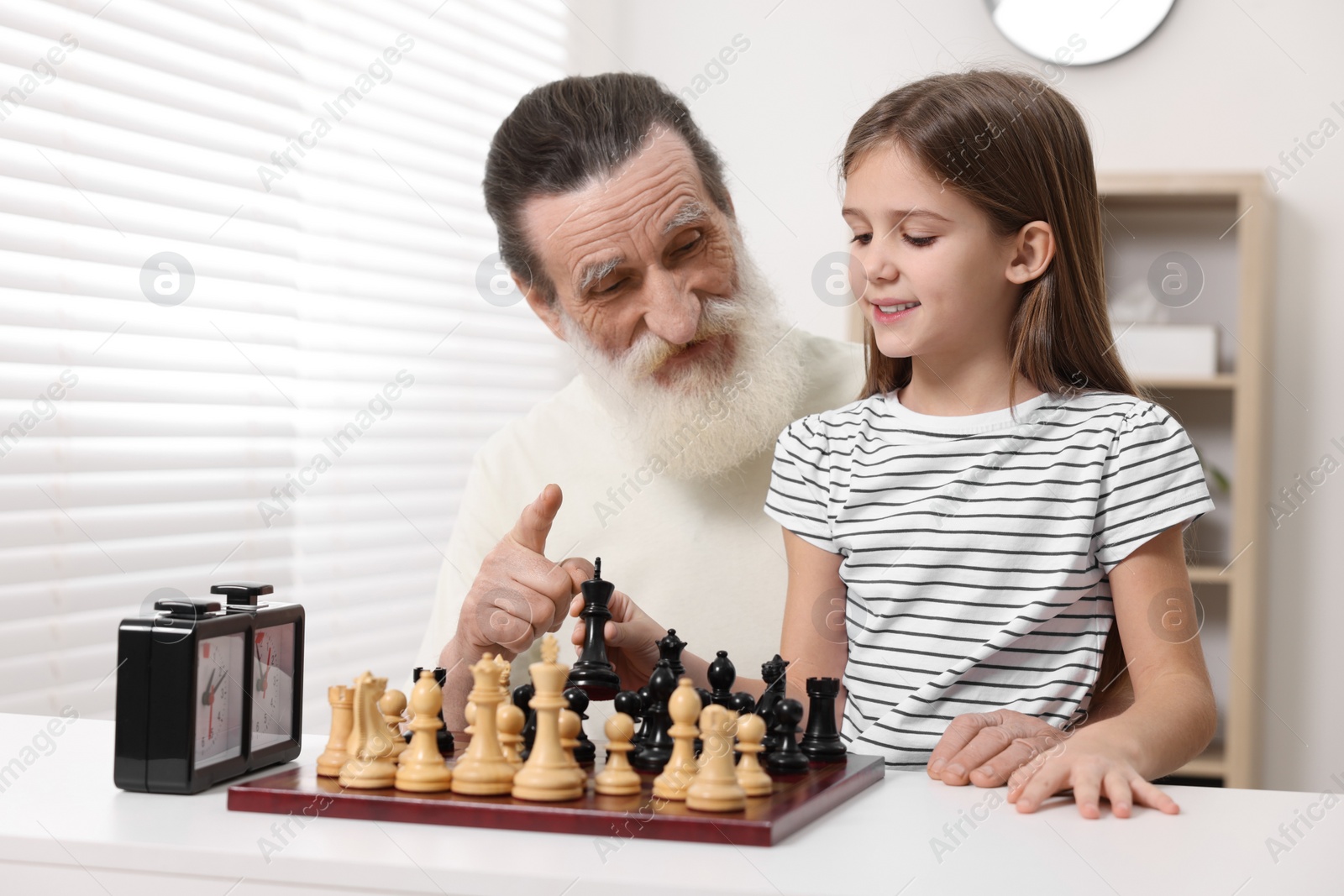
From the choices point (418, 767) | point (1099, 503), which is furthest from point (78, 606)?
point (1099, 503)

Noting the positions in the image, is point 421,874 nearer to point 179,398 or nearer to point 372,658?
point 179,398

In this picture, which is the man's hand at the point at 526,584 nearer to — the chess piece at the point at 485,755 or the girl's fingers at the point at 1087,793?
the chess piece at the point at 485,755

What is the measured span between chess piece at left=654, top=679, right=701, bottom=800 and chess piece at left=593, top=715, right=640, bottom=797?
0.8 inches

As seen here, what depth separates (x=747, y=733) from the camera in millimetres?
857

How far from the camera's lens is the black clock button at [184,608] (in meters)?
0.95

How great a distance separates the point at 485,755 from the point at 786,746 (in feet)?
0.80

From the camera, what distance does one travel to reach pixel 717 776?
0.82 m

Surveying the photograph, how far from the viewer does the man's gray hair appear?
1.78 metres

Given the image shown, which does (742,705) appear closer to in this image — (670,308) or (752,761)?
(752,761)

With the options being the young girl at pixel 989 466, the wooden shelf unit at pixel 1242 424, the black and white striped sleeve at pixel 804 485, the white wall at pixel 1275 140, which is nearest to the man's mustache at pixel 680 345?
the black and white striped sleeve at pixel 804 485

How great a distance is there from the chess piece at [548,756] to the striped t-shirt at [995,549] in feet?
1.80

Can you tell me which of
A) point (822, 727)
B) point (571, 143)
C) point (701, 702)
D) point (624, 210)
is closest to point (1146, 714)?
point (822, 727)

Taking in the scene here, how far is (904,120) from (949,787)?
74 centimetres

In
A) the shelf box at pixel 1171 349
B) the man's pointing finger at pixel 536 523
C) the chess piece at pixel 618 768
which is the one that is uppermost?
the shelf box at pixel 1171 349
